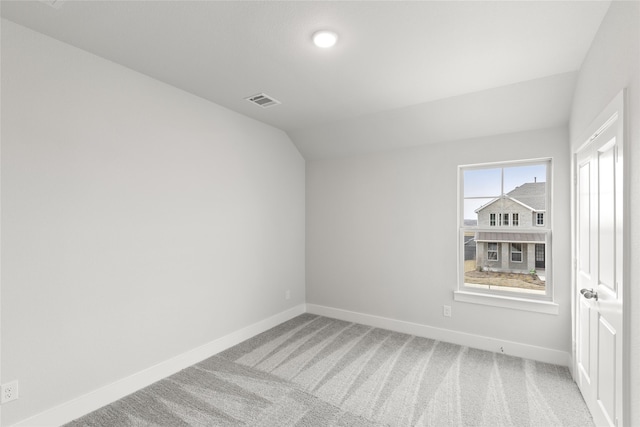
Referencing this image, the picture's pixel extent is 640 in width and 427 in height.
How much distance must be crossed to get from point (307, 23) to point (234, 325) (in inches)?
120

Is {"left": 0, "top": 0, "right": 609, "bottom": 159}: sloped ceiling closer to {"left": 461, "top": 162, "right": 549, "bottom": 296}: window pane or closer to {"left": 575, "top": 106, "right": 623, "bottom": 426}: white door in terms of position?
{"left": 461, "top": 162, "right": 549, "bottom": 296}: window pane

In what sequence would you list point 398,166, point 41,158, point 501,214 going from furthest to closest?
point 398,166 → point 501,214 → point 41,158

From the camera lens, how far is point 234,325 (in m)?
3.49

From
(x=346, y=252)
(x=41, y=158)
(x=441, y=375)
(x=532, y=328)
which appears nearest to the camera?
(x=41, y=158)

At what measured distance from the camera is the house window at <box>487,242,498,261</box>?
3461 mm

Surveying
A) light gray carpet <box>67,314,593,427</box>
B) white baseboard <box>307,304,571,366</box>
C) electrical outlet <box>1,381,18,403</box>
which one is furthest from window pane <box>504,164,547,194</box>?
electrical outlet <box>1,381,18,403</box>

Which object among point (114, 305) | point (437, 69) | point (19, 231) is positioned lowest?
point (114, 305)

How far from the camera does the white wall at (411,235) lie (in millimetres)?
3049

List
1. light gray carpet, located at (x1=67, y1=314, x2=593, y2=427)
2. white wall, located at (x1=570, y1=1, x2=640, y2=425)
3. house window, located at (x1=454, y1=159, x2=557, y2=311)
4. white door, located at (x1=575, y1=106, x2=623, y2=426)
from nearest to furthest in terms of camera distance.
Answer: white wall, located at (x1=570, y1=1, x2=640, y2=425) → white door, located at (x1=575, y1=106, x2=623, y2=426) → light gray carpet, located at (x1=67, y1=314, x2=593, y2=427) → house window, located at (x1=454, y1=159, x2=557, y2=311)

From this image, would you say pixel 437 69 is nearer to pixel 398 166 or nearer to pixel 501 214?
pixel 398 166

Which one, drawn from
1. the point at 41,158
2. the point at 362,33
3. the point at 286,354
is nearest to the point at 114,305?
the point at 41,158

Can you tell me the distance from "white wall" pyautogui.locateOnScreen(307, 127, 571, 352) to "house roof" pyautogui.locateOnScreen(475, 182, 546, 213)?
0.17 meters

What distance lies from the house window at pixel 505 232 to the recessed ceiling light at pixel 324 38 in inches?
88.9

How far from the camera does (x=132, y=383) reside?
2.53m
